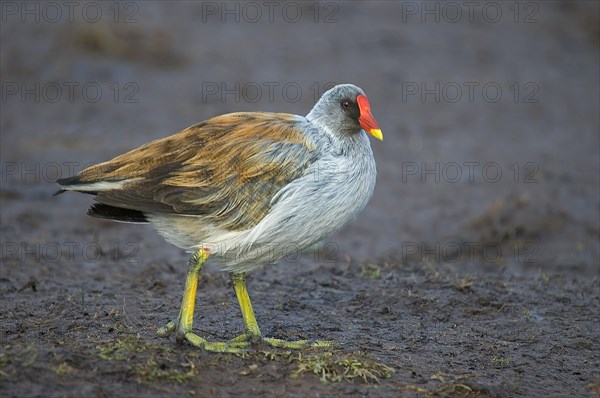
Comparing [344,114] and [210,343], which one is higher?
[344,114]

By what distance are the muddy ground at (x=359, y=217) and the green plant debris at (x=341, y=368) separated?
2cm

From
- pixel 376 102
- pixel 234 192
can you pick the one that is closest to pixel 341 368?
pixel 234 192

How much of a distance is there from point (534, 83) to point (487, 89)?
1013 mm

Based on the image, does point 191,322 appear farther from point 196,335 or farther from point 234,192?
point 234,192

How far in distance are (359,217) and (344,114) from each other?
214 inches

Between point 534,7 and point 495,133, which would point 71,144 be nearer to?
point 495,133

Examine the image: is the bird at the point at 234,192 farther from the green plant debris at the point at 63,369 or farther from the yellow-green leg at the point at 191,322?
the green plant debris at the point at 63,369

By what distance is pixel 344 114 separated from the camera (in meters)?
6.82

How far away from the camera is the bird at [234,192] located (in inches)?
247

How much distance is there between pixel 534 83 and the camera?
16.2 metres

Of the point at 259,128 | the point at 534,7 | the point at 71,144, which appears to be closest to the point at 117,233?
the point at 71,144

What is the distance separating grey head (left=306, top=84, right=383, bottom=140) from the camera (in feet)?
22.2

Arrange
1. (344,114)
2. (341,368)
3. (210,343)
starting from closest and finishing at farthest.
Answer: (341,368), (210,343), (344,114)

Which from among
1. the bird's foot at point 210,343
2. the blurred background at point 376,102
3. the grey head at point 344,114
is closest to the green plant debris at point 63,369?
the bird's foot at point 210,343
